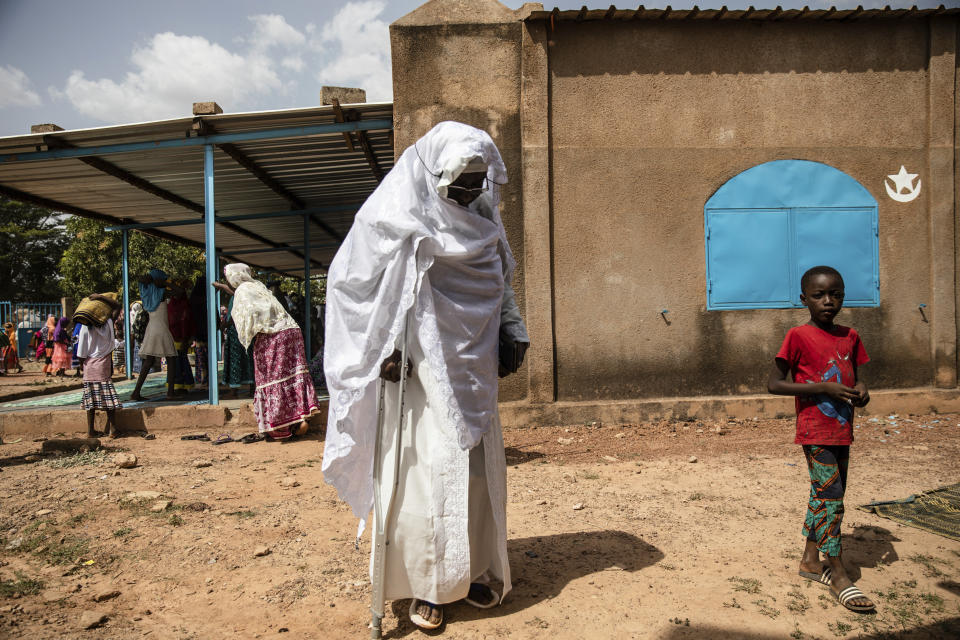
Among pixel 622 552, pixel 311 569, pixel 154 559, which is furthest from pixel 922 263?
pixel 154 559

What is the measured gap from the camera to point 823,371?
2834 millimetres

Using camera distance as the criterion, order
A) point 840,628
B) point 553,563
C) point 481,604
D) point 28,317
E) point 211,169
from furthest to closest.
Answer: point 28,317 → point 211,169 → point 553,563 → point 481,604 → point 840,628

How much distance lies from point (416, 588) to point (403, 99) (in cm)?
537

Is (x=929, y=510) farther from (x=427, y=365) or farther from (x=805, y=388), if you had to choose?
(x=427, y=365)

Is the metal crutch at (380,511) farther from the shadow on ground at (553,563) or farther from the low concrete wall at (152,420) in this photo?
the low concrete wall at (152,420)

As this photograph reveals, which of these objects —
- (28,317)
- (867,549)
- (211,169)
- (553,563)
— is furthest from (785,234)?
(28,317)

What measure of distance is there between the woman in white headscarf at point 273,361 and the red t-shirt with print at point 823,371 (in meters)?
5.10

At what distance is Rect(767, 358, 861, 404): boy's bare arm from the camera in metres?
2.72

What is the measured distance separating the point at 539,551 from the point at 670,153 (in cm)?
488

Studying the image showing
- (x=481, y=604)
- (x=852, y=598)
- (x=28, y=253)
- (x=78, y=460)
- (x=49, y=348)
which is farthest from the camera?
(x=28, y=253)

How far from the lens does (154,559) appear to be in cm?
355

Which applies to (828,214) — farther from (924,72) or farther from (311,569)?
Result: (311,569)

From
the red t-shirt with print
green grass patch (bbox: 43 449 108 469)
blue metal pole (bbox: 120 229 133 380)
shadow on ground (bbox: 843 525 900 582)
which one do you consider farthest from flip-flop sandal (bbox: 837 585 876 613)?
blue metal pole (bbox: 120 229 133 380)

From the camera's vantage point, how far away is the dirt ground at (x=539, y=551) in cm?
269
